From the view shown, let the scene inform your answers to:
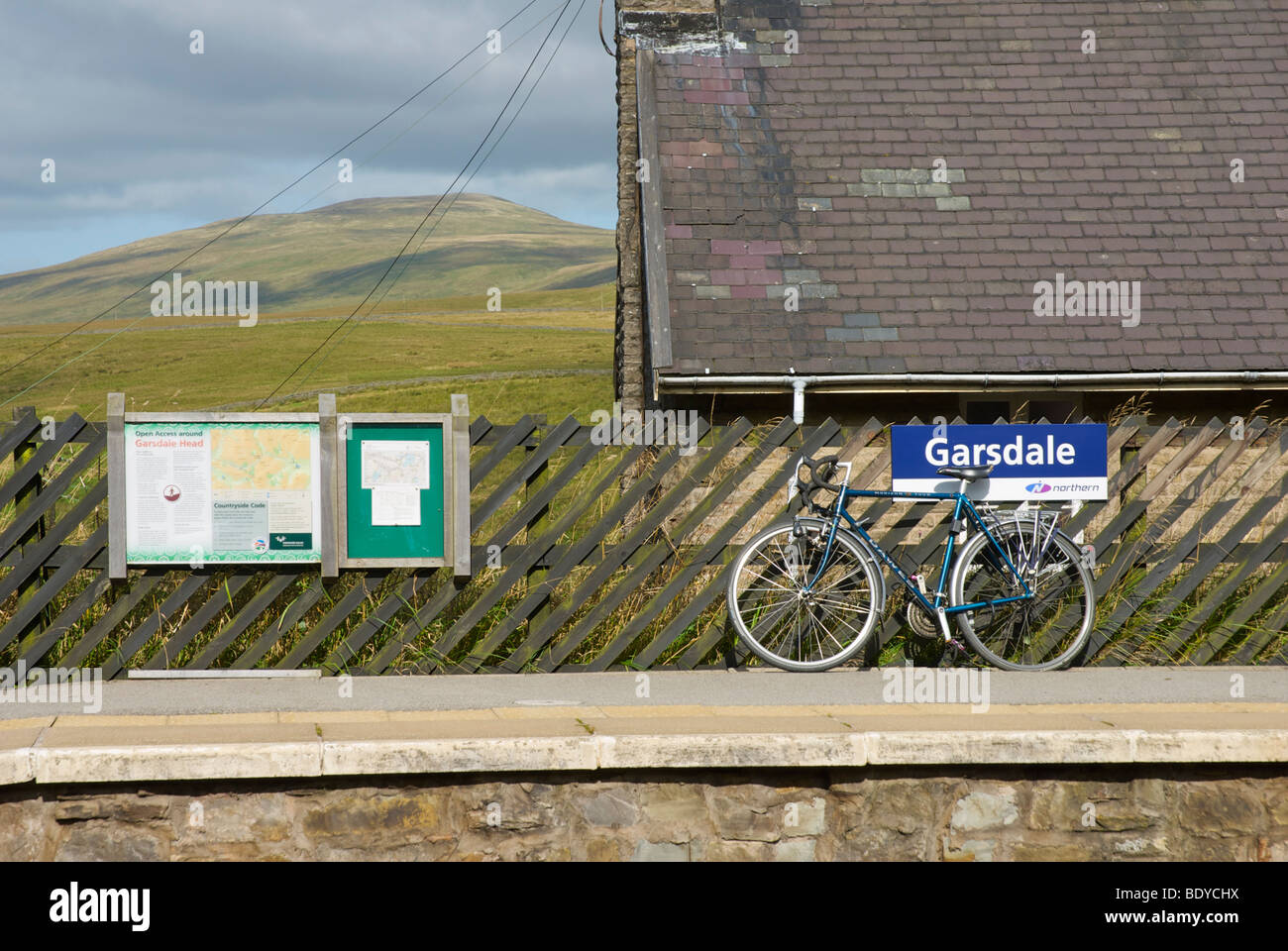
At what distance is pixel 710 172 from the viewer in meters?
12.1

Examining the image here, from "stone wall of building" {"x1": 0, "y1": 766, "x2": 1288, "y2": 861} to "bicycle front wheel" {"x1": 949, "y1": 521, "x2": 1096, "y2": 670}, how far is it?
5.56 feet

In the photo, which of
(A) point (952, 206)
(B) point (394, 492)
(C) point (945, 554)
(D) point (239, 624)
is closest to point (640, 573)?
(B) point (394, 492)

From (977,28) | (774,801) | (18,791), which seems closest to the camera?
(18,791)

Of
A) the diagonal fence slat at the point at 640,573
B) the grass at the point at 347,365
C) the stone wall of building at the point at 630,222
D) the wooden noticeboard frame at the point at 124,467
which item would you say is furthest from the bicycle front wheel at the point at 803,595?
the grass at the point at 347,365

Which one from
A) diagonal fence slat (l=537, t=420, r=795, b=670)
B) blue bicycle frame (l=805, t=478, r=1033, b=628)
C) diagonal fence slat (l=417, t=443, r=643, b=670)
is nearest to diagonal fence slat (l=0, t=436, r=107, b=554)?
diagonal fence slat (l=417, t=443, r=643, b=670)

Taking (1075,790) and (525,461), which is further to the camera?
(525,461)

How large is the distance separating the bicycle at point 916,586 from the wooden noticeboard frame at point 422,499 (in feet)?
5.20

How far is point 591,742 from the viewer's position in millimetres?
5023

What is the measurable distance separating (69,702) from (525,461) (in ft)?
8.65

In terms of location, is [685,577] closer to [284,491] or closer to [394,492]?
[394,492]

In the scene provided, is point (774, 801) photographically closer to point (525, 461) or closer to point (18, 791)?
point (525, 461)

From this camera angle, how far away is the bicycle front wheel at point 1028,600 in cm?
696

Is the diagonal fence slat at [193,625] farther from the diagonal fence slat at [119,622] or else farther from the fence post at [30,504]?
the fence post at [30,504]

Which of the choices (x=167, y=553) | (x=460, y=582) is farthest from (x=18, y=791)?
(x=460, y=582)
